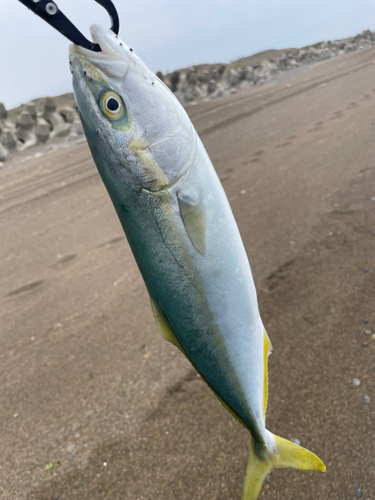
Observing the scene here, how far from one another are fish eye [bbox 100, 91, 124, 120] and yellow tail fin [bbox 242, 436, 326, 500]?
1.21m

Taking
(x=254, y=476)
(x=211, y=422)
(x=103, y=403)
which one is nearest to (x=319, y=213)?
(x=211, y=422)

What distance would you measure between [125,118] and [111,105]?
5cm

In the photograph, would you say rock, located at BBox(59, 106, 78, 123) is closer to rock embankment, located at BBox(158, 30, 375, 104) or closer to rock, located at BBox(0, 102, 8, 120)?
rock, located at BBox(0, 102, 8, 120)

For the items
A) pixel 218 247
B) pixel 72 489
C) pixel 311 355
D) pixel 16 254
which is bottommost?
pixel 72 489

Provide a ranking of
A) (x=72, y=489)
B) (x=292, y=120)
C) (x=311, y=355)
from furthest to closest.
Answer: (x=292, y=120), (x=311, y=355), (x=72, y=489)

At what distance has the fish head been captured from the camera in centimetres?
99

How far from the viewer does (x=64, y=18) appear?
0.89 meters

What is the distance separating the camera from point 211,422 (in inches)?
86.3

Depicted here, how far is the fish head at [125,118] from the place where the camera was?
986 mm

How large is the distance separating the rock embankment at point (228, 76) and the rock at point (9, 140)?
30.3 ft

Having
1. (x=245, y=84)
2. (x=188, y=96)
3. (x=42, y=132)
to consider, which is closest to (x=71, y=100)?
(x=42, y=132)

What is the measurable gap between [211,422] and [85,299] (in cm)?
201

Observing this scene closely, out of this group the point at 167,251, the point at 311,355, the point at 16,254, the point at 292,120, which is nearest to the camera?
the point at 167,251

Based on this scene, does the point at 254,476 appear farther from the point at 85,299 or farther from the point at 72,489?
the point at 85,299
